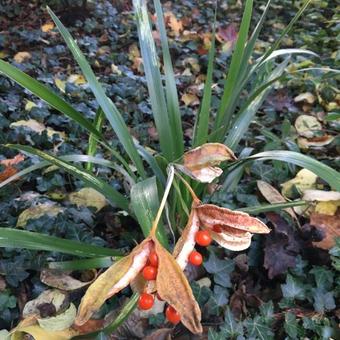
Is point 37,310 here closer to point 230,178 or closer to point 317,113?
point 230,178

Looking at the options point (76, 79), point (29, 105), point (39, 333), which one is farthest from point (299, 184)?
point (76, 79)

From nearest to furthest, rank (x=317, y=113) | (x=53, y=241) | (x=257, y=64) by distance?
(x=53, y=241) < (x=257, y=64) < (x=317, y=113)

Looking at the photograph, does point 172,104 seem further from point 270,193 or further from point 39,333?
point 39,333

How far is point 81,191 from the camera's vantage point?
1520mm

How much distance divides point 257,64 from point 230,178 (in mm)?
339

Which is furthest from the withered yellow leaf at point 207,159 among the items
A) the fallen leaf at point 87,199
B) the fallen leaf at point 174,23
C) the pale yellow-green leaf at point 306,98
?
the fallen leaf at point 174,23

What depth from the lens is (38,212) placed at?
4.61ft

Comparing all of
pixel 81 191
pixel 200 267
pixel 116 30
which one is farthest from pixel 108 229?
pixel 116 30

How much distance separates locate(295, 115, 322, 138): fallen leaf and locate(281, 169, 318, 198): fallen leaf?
0.39 m

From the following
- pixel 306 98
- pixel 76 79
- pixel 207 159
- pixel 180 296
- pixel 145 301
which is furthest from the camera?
pixel 76 79

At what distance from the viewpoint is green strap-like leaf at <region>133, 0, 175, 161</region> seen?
4.19 ft

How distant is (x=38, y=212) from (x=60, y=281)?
0.29m

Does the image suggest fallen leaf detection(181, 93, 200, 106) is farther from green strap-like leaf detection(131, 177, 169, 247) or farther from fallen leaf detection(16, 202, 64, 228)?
green strap-like leaf detection(131, 177, 169, 247)

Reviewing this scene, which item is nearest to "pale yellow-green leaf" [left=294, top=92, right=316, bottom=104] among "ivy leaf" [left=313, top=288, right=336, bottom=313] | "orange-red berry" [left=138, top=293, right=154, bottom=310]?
"ivy leaf" [left=313, top=288, right=336, bottom=313]
